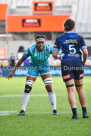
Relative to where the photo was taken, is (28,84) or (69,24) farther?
(28,84)

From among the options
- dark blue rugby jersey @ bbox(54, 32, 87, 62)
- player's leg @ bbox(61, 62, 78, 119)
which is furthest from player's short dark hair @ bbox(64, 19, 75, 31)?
player's leg @ bbox(61, 62, 78, 119)

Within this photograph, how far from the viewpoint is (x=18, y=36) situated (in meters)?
48.4

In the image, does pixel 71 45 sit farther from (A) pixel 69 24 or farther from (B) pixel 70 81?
(B) pixel 70 81

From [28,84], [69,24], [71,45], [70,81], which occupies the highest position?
[69,24]

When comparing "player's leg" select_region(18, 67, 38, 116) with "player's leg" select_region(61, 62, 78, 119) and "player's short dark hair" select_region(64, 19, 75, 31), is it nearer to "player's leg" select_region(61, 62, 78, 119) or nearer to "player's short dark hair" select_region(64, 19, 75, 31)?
"player's leg" select_region(61, 62, 78, 119)

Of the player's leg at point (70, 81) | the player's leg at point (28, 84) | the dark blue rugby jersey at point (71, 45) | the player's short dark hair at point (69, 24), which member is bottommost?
the player's leg at point (28, 84)

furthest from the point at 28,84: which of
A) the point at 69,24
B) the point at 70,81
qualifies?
the point at 69,24

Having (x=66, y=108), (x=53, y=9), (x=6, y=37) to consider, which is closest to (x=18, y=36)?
(x=6, y=37)

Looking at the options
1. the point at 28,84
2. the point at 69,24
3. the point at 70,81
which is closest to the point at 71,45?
the point at 69,24

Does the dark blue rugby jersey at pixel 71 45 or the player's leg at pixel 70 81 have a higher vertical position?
the dark blue rugby jersey at pixel 71 45

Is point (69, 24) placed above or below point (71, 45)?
above

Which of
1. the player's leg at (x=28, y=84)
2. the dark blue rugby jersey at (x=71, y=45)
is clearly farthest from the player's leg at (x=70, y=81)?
the player's leg at (x=28, y=84)

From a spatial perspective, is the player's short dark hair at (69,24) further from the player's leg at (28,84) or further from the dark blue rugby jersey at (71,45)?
the player's leg at (28,84)

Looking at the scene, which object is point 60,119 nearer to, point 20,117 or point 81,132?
point 20,117
